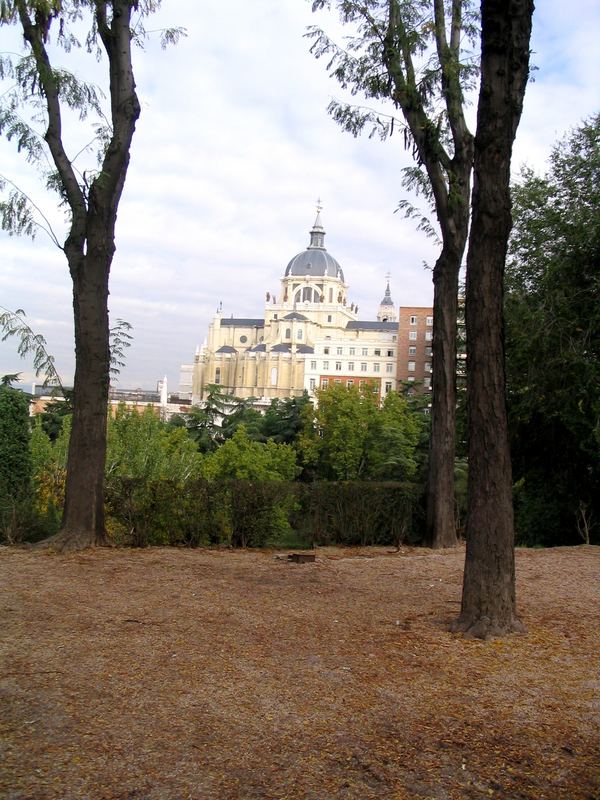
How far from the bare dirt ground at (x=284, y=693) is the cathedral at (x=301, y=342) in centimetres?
12752

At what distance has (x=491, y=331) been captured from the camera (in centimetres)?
661

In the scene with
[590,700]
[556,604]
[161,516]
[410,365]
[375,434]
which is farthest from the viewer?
[410,365]

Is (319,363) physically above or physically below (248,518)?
above

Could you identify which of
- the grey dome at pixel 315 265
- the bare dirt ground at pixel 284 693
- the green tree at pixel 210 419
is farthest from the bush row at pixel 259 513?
the grey dome at pixel 315 265

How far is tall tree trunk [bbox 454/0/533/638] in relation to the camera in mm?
6387

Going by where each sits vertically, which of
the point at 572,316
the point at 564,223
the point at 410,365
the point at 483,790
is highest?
the point at 410,365

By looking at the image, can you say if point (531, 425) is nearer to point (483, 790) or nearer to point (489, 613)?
point (489, 613)

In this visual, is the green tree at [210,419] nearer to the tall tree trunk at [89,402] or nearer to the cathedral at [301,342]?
the tall tree trunk at [89,402]

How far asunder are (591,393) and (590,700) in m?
8.96

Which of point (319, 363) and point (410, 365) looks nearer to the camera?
point (410, 365)

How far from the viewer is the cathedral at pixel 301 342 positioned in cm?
14088

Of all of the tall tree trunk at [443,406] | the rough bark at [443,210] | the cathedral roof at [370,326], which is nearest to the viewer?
the rough bark at [443,210]

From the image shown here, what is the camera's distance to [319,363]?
5610 inches

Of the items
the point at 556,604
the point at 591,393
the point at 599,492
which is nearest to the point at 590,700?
the point at 556,604
